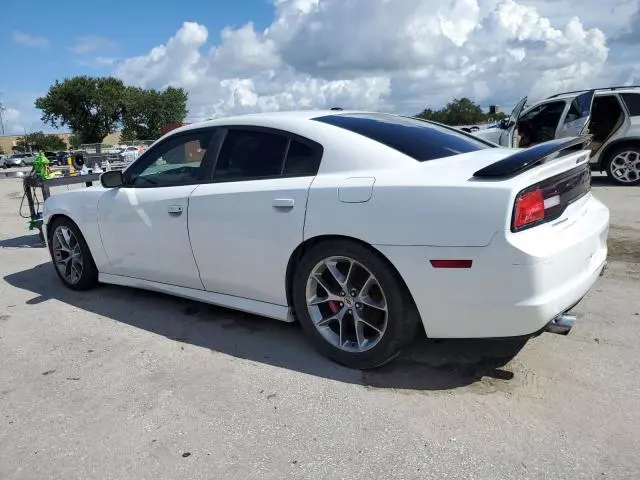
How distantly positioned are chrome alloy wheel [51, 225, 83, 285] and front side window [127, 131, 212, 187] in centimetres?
110

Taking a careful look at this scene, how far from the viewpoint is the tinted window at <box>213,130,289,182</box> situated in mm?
3649

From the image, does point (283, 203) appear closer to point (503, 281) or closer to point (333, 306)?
point (333, 306)

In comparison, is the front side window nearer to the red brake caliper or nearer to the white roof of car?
the white roof of car

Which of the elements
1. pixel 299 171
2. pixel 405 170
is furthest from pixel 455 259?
pixel 299 171

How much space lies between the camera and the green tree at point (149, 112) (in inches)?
2731

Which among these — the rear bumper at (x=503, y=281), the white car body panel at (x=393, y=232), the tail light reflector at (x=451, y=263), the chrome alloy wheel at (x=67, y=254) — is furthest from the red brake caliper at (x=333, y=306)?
the chrome alloy wheel at (x=67, y=254)

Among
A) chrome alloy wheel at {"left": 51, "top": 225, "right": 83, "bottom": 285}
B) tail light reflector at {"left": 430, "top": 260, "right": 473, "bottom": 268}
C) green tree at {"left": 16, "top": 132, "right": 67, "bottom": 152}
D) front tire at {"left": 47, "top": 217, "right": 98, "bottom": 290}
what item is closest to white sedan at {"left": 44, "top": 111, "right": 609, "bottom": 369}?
tail light reflector at {"left": 430, "top": 260, "right": 473, "bottom": 268}

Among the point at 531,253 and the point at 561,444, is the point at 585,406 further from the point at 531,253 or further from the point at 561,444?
the point at 531,253

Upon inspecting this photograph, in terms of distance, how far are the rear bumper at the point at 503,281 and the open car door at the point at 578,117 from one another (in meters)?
7.63

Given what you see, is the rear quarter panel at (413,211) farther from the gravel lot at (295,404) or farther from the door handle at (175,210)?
the door handle at (175,210)

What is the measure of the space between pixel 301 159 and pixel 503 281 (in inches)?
58.1

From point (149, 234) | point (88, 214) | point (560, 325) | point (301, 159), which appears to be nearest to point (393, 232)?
point (301, 159)

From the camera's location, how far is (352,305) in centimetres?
329

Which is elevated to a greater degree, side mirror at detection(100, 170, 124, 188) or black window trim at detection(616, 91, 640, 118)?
black window trim at detection(616, 91, 640, 118)
